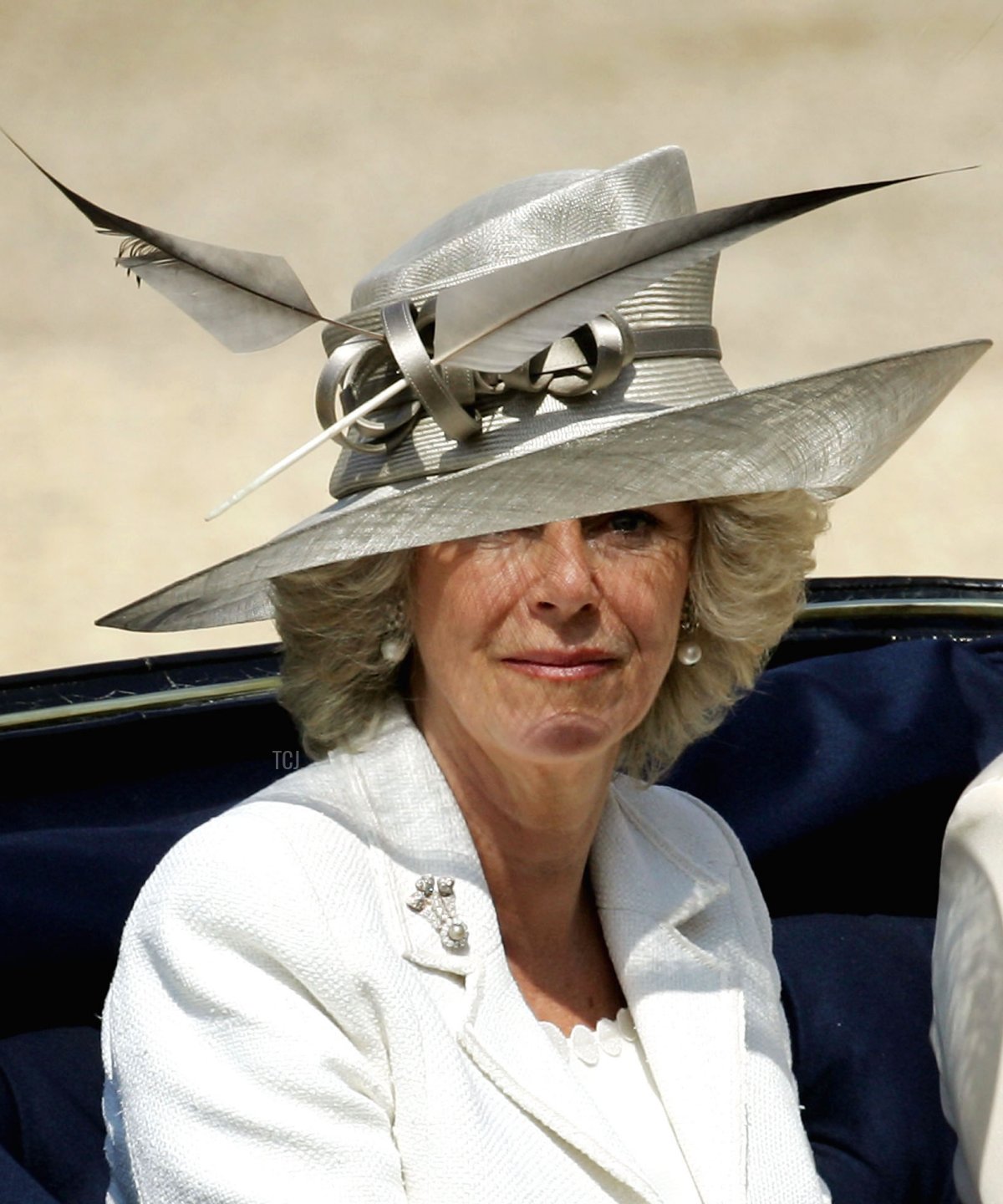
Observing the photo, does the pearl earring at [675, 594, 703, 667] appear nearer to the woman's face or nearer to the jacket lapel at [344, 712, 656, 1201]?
the woman's face

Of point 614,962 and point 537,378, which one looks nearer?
point 537,378

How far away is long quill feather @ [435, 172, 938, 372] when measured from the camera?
139 centimetres

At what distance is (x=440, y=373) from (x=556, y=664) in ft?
0.89

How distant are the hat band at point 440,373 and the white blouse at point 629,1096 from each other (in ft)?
1.85

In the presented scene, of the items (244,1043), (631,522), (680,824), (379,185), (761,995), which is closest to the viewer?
(244,1043)

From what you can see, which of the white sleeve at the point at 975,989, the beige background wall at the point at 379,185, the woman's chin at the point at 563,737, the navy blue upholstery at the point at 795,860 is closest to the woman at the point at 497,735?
the woman's chin at the point at 563,737

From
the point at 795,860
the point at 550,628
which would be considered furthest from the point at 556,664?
the point at 795,860

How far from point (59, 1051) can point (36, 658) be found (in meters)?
3.59

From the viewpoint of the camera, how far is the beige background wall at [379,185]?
19.3ft

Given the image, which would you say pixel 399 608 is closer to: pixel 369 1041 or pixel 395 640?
pixel 395 640

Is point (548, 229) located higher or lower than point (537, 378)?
higher

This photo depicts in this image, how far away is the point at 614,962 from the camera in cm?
177

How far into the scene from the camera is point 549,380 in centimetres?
148

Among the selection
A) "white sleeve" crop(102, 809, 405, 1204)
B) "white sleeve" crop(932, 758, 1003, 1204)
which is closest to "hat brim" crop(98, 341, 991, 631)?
"white sleeve" crop(102, 809, 405, 1204)
